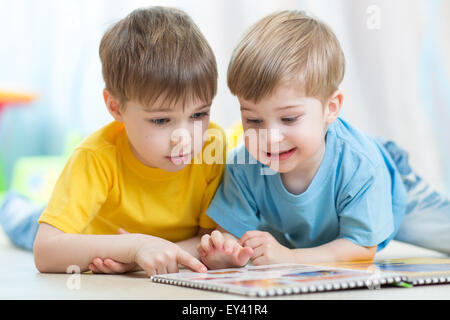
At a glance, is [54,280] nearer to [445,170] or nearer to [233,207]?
[233,207]

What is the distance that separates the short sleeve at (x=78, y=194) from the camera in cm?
100

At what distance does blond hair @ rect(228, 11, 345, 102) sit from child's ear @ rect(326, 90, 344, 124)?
13 millimetres

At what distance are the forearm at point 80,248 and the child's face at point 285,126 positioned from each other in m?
0.26

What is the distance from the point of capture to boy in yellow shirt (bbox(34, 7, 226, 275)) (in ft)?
3.18

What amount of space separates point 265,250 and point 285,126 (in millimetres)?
208

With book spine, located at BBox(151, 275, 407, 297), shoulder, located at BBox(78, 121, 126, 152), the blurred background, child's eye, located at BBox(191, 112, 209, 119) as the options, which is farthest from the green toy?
book spine, located at BBox(151, 275, 407, 297)

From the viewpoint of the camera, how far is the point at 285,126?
0.98m

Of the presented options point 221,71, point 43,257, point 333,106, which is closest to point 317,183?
point 333,106

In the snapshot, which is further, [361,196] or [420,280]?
[361,196]

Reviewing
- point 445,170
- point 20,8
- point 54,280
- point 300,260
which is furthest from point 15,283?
point 20,8

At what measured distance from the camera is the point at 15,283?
903 mm

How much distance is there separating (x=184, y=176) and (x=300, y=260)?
0.98 ft

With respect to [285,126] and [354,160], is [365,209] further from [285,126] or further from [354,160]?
[285,126]

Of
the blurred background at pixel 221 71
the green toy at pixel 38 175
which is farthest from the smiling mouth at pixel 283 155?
the green toy at pixel 38 175
